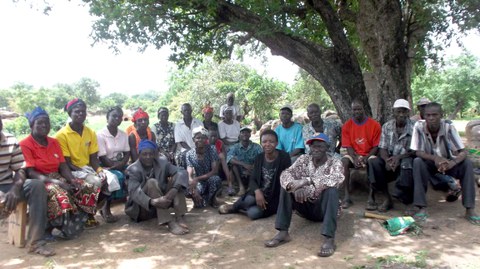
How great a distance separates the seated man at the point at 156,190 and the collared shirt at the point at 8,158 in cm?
130

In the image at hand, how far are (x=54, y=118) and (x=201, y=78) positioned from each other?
→ 69.8 ft

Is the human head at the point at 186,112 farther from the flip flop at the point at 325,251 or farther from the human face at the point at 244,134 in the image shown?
the flip flop at the point at 325,251

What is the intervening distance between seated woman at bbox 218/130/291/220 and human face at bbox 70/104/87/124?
2461 mm

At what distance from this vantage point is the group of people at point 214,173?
14.8 ft

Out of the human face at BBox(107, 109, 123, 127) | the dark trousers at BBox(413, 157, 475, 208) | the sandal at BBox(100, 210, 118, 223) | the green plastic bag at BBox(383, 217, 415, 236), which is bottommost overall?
the green plastic bag at BBox(383, 217, 415, 236)

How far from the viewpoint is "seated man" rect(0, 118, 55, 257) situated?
4387 mm

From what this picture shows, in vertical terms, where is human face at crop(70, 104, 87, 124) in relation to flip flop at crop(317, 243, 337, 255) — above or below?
above

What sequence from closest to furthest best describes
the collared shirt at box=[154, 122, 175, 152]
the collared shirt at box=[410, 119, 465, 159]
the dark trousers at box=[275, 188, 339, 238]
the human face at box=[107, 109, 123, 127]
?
the dark trousers at box=[275, 188, 339, 238], the collared shirt at box=[410, 119, 465, 159], the human face at box=[107, 109, 123, 127], the collared shirt at box=[154, 122, 175, 152]

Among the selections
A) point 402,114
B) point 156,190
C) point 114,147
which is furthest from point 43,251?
point 402,114

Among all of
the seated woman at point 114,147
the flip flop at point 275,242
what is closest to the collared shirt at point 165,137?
the seated woman at point 114,147

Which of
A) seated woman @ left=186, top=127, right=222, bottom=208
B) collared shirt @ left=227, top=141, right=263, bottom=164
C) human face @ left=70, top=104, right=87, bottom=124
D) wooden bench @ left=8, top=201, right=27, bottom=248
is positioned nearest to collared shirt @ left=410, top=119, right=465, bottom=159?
collared shirt @ left=227, top=141, right=263, bottom=164

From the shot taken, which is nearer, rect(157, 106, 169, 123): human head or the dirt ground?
the dirt ground

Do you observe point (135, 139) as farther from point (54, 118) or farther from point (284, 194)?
point (54, 118)

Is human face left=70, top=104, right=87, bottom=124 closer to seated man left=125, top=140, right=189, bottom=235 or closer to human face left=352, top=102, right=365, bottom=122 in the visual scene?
seated man left=125, top=140, right=189, bottom=235
